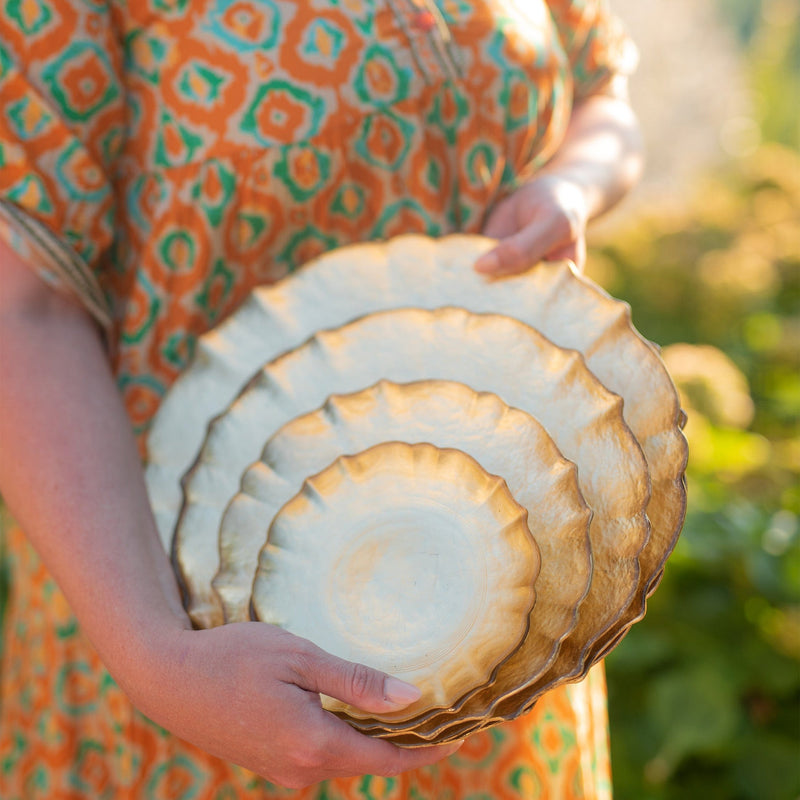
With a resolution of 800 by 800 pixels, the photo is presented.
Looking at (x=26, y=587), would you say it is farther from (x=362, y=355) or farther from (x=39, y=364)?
(x=362, y=355)

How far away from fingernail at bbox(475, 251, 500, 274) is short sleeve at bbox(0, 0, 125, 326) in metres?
0.33

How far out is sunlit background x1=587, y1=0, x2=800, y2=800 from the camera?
1.71 m

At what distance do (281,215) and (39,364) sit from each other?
26 centimetres

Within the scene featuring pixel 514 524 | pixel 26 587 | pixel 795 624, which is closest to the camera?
pixel 514 524

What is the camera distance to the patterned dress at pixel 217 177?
70 cm

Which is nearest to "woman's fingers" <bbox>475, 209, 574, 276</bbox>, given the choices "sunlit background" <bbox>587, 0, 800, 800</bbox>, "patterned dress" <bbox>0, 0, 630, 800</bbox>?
"patterned dress" <bbox>0, 0, 630, 800</bbox>

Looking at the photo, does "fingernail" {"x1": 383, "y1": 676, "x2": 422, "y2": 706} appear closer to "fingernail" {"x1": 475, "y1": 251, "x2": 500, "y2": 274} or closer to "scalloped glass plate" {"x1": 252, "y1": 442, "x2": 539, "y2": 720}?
"scalloped glass plate" {"x1": 252, "y1": 442, "x2": 539, "y2": 720}

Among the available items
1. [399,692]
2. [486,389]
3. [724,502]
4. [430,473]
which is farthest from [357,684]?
[724,502]

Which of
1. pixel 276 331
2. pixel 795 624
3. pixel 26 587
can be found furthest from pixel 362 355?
pixel 795 624

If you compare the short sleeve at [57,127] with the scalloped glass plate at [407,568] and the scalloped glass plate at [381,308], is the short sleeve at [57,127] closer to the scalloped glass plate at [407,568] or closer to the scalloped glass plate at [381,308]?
the scalloped glass plate at [381,308]

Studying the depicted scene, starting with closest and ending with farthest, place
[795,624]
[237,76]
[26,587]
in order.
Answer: [237,76] → [26,587] → [795,624]

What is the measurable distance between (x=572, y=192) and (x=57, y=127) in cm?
48

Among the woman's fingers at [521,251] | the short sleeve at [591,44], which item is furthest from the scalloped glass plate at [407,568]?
the short sleeve at [591,44]

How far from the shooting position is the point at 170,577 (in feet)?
2.26
